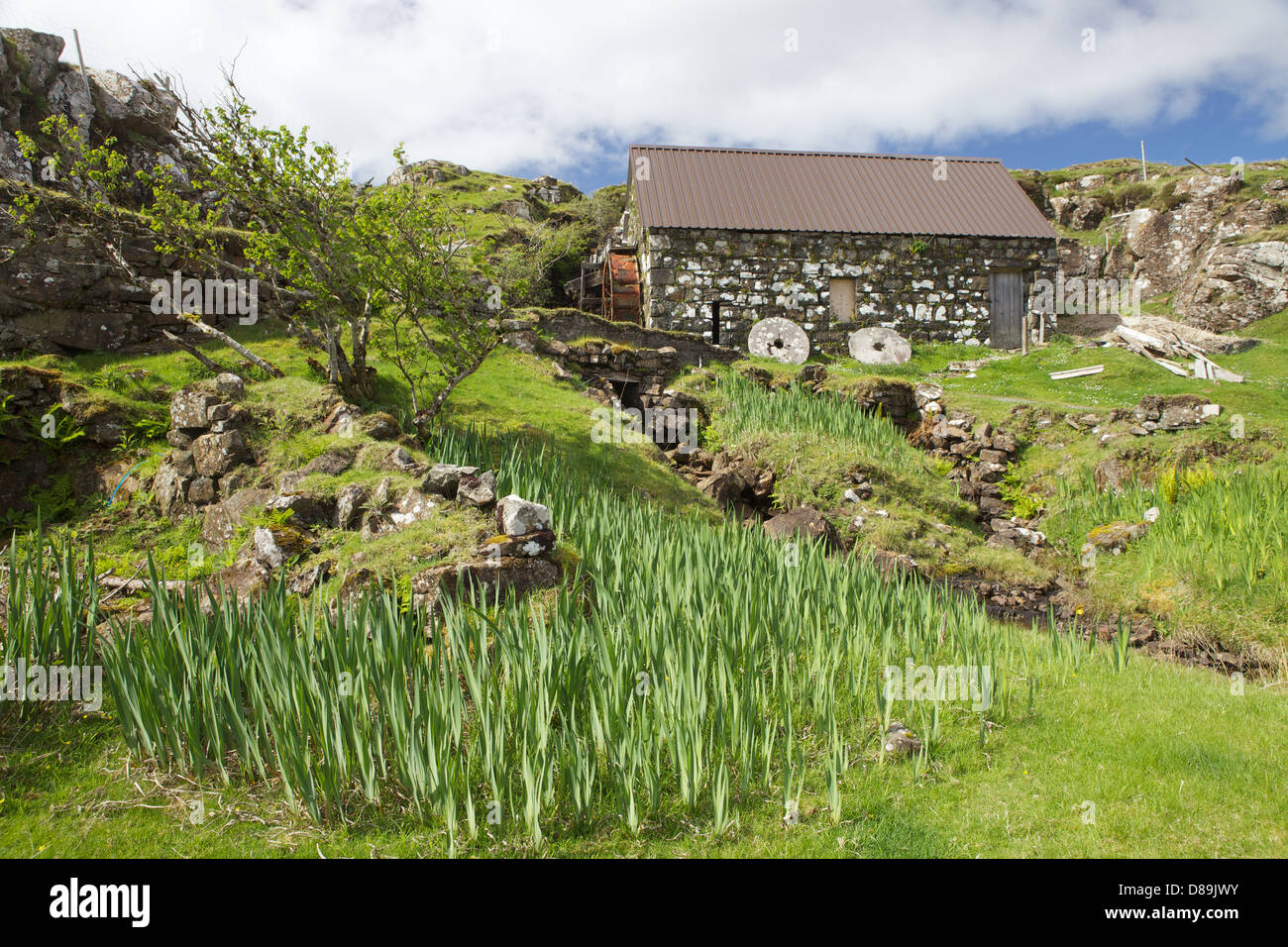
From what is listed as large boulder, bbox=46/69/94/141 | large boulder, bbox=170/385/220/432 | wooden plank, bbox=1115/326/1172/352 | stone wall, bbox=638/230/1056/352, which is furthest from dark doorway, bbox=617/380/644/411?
wooden plank, bbox=1115/326/1172/352

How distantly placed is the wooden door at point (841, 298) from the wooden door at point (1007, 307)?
14.1 ft

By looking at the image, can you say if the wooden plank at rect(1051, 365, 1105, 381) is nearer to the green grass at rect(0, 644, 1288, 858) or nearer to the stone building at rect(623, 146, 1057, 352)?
the stone building at rect(623, 146, 1057, 352)

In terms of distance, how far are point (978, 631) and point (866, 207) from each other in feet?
61.7

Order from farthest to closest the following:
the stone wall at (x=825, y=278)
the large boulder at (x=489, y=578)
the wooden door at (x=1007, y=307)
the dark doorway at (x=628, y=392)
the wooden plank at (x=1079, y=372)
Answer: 1. the wooden door at (x=1007, y=307)
2. the stone wall at (x=825, y=278)
3. the wooden plank at (x=1079, y=372)
4. the dark doorway at (x=628, y=392)
5. the large boulder at (x=489, y=578)

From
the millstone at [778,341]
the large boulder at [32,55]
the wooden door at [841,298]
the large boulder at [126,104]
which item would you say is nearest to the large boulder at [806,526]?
the millstone at [778,341]

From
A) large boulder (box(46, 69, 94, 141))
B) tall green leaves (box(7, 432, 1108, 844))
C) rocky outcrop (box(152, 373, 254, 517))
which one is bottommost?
tall green leaves (box(7, 432, 1108, 844))

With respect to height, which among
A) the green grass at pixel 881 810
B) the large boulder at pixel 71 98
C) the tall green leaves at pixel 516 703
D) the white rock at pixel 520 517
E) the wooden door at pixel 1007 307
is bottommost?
the green grass at pixel 881 810

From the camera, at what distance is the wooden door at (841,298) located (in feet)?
68.0

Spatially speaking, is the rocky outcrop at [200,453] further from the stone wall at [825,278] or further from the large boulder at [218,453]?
the stone wall at [825,278]

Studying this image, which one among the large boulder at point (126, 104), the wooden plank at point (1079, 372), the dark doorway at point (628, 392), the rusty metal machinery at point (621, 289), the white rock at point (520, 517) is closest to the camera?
the white rock at point (520, 517)

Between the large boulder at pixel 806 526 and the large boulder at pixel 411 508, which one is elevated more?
the large boulder at pixel 411 508

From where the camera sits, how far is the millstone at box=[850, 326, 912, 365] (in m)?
19.8

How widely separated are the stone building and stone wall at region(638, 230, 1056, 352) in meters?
0.03

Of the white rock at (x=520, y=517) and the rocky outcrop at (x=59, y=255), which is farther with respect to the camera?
the rocky outcrop at (x=59, y=255)
